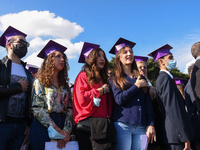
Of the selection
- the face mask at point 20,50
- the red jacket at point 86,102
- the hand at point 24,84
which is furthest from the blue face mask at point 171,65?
the face mask at point 20,50

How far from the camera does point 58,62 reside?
3264 mm

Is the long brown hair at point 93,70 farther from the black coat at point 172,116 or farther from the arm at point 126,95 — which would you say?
the black coat at point 172,116

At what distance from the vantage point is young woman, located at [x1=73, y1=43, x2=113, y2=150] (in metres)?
2.73

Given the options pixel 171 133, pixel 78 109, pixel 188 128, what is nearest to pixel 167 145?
pixel 171 133

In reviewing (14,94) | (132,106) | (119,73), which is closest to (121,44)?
(119,73)

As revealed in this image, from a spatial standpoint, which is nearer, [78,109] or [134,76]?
[78,109]

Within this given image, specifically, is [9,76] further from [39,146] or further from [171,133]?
[171,133]

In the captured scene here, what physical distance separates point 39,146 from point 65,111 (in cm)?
68

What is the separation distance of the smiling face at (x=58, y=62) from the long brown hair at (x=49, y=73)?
0.06 metres

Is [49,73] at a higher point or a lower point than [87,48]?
lower

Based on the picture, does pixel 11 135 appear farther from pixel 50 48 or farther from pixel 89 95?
pixel 50 48

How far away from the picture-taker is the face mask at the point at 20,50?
3.24 m

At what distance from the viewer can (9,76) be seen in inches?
117

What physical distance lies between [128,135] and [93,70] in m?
1.26
